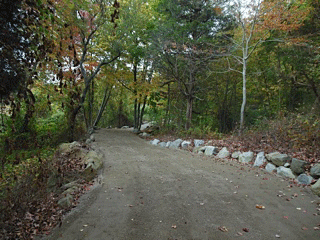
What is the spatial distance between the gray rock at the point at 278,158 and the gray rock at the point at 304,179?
2.12 ft

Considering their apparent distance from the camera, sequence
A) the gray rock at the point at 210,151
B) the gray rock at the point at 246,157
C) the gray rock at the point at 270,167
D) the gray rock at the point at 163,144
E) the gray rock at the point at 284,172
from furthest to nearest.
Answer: the gray rock at the point at 163,144, the gray rock at the point at 210,151, the gray rock at the point at 246,157, the gray rock at the point at 270,167, the gray rock at the point at 284,172

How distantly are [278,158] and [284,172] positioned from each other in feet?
1.40

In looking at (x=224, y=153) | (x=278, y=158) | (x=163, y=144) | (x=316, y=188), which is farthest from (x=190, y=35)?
(x=316, y=188)

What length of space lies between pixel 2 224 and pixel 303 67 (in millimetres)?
11117

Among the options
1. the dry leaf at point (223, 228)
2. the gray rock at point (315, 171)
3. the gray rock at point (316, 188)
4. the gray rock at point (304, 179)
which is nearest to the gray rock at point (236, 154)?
the gray rock at point (304, 179)

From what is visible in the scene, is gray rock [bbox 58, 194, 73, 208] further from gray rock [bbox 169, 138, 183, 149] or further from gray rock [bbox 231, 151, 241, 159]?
gray rock [bbox 169, 138, 183, 149]

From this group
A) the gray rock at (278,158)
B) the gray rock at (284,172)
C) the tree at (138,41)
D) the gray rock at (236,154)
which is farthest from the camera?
the tree at (138,41)

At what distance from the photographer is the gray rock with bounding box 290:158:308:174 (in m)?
5.13

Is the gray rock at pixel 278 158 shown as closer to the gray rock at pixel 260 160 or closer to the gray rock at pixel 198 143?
the gray rock at pixel 260 160

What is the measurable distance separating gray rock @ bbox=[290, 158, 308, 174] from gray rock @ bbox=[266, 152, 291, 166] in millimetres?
280

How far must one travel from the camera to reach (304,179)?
4.92m

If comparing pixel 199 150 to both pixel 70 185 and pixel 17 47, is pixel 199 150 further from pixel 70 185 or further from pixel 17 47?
pixel 17 47

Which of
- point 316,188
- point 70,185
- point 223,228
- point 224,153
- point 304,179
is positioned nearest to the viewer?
point 223,228

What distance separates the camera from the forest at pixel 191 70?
20.6 ft
